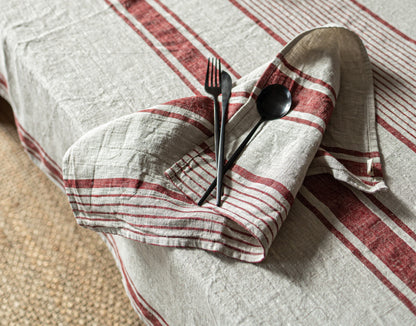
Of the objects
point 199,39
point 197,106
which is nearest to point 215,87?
point 197,106

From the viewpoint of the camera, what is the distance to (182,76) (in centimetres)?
71

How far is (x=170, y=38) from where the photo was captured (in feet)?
2.52

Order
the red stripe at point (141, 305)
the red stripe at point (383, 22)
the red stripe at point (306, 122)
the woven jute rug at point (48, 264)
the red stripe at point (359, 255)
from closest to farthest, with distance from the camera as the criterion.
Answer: the red stripe at point (359, 255), the red stripe at point (306, 122), the red stripe at point (141, 305), the red stripe at point (383, 22), the woven jute rug at point (48, 264)

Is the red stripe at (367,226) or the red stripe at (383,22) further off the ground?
the red stripe at (383,22)

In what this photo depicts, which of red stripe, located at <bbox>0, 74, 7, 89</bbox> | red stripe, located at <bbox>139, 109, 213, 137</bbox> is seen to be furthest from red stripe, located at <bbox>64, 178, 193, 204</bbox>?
red stripe, located at <bbox>0, 74, 7, 89</bbox>

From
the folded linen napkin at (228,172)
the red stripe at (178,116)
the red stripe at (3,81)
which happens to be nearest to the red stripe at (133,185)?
the folded linen napkin at (228,172)

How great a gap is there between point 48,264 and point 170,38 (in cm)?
63

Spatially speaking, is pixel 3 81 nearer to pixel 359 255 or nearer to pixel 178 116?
pixel 178 116

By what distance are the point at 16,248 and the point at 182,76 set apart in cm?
66

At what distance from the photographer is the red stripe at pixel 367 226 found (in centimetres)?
50

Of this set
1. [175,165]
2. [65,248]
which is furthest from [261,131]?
[65,248]

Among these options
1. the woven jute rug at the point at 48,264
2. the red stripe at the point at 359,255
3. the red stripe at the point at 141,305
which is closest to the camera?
the red stripe at the point at 359,255

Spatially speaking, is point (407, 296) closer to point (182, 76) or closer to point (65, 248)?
point (182, 76)

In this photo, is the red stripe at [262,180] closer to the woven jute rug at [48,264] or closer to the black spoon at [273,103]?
the black spoon at [273,103]
